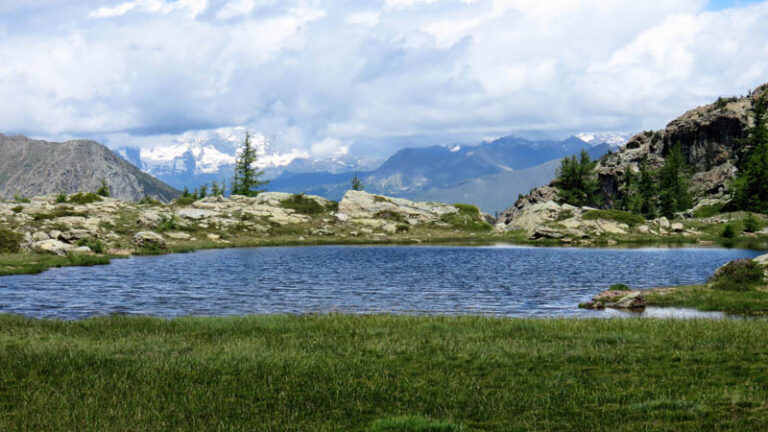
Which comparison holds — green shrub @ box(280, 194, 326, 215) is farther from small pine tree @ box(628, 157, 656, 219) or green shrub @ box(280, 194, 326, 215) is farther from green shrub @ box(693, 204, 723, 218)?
green shrub @ box(693, 204, 723, 218)

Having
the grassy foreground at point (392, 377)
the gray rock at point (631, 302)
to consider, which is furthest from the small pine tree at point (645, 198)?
the grassy foreground at point (392, 377)

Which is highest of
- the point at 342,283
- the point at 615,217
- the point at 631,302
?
the point at 615,217

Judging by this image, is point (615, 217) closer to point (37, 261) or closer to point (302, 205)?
point (302, 205)

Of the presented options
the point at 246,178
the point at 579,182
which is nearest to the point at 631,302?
the point at 579,182

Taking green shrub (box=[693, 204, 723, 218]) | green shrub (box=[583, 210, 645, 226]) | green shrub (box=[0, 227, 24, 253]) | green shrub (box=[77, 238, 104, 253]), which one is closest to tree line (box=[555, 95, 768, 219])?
green shrub (box=[693, 204, 723, 218])

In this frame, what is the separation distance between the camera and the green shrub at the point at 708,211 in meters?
147

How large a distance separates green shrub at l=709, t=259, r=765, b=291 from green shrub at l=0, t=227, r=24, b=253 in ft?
232

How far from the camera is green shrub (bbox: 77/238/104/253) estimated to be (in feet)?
242

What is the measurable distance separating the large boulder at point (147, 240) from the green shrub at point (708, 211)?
130807mm

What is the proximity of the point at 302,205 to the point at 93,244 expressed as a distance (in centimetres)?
6958

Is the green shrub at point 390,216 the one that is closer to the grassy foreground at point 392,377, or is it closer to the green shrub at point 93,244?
the green shrub at point 93,244

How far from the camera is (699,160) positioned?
7397 inches

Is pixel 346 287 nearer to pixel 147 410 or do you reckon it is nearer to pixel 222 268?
pixel 222 268

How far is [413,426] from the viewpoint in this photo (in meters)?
12.3
